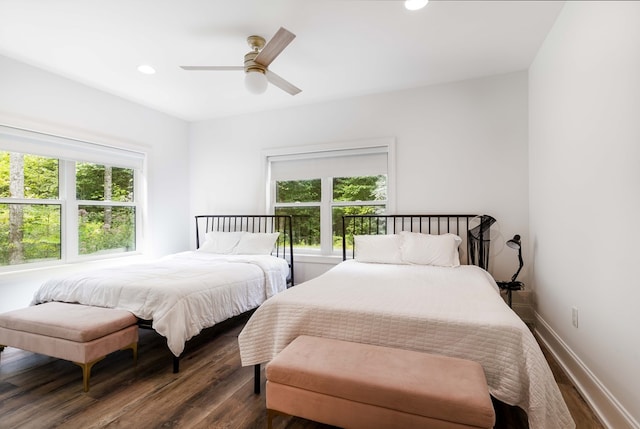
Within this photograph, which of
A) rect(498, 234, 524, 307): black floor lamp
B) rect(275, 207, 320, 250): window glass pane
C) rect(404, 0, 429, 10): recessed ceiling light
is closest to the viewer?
rect(404, 0, 429, 10): recessed ceiling light

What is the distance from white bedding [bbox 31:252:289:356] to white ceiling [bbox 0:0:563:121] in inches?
78.6

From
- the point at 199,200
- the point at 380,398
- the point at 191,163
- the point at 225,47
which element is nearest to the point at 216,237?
the point at 199,200

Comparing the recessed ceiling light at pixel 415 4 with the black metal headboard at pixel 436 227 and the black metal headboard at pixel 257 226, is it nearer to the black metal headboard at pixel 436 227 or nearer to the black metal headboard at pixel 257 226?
the black metal headboard at pixel 436 227

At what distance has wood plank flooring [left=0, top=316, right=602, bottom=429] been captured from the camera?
5.57ft

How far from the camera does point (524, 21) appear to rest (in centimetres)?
235

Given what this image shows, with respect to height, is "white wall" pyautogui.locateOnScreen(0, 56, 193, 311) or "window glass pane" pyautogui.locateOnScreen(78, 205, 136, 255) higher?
"white wall" pyautogui.locateOnScreen(0, 56, 193, 311)

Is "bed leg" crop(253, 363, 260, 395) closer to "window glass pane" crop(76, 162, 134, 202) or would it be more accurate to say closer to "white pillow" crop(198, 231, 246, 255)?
"white pillow" crop(198, 231, 246, 255)

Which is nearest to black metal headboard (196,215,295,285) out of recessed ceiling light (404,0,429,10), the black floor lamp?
the black floor lamp

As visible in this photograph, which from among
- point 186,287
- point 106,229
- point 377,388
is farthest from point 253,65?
point 106,229

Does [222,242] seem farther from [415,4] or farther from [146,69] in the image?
[415,4]

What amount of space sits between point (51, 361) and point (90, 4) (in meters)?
2.69

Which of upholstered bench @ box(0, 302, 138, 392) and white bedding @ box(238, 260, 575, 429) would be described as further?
upholstered bench @ box(0, 302, 138, 392)

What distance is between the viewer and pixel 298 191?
4.34m

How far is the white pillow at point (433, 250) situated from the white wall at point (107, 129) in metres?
3.37
